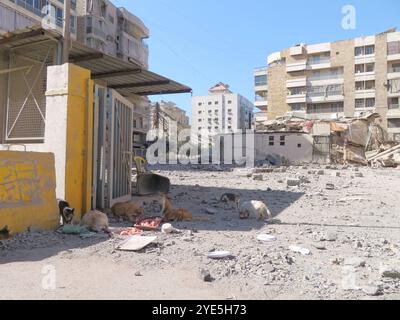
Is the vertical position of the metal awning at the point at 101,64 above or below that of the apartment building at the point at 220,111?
below

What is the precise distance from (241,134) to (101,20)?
21588 mm

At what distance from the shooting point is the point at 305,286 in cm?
354

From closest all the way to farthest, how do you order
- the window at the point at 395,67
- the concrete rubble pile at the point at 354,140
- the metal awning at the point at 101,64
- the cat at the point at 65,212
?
the cat at the point at 65,212
the metal awning at the point at 101,64
the concrete rubble pile at the point at 354,140
the window at the point at 395,67

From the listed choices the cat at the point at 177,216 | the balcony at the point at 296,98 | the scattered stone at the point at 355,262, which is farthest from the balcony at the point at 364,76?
the scattered stone at the point at 355,262

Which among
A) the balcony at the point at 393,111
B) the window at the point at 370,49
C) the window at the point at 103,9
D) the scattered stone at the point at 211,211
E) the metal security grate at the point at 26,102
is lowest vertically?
the scattered stone at the point at 211,211

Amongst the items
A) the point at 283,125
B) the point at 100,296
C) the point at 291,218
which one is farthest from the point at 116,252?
the point at 283,125

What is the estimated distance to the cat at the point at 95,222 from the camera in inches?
231

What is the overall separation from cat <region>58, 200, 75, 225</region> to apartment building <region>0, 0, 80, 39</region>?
1968 centimetres

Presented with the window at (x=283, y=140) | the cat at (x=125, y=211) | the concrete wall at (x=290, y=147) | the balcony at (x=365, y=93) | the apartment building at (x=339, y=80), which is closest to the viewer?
the cat at (x=125, y=211)

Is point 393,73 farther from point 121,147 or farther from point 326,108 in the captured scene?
point 121,147

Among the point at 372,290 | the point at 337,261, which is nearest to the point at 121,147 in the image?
the point at 337,261

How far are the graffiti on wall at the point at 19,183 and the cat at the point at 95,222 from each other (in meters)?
0.77

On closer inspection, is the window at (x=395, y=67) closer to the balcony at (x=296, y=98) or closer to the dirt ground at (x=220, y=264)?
the balcony at (x=296, y=98)
